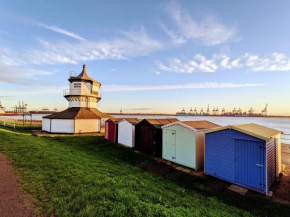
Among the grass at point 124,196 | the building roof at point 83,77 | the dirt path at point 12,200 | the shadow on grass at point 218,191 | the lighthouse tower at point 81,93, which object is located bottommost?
the shadow on grass at point 218,191

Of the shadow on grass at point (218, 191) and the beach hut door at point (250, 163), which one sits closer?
the shadow on grass at point (218, 191)

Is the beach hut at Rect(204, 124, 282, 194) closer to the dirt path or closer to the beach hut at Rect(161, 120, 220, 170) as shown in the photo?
the beach hut at Rect(161, 120, 220, 170)

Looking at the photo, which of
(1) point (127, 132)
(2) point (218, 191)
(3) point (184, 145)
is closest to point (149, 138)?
(1) point (127, 132)

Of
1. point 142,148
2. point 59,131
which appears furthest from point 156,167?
point 59,131

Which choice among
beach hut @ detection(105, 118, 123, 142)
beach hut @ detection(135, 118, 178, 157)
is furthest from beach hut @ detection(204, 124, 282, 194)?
beach hut @ detection(105, 118, 123, 142)

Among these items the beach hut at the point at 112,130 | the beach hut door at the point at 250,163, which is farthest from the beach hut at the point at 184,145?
the beach hut at the point at 112,130

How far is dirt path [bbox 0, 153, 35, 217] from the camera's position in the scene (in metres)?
3.75

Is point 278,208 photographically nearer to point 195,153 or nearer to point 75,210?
point 195,153

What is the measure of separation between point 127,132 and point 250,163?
10721 mm

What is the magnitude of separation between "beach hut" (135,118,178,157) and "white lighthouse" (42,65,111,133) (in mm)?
14325

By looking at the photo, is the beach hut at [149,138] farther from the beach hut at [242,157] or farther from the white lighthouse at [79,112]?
the white lighthouse at [79,112]

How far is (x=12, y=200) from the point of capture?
14.0 feet

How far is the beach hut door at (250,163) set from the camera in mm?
6512

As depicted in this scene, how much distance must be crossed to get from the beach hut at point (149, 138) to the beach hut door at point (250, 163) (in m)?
5.92
